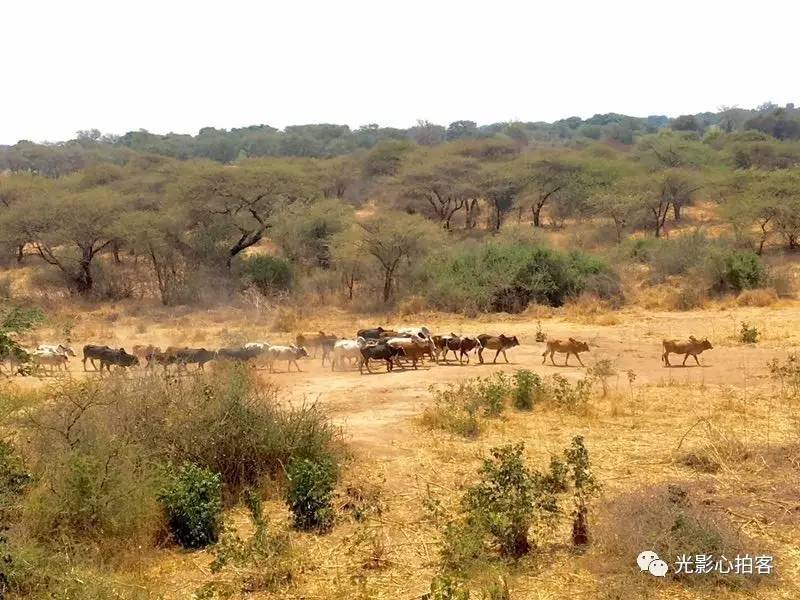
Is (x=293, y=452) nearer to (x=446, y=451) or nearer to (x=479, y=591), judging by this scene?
(x=446, y=451)

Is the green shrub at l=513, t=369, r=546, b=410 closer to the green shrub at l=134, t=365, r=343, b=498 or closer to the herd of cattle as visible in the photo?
the herd of cattle

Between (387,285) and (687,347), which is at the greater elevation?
(387,285)

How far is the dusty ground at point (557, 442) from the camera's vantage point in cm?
539

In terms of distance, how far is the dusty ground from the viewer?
5.39 m

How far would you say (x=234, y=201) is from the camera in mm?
24453

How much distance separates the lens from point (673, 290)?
2119cm

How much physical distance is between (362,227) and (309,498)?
52.4ft

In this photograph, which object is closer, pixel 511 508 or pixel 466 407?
pixel 511 508

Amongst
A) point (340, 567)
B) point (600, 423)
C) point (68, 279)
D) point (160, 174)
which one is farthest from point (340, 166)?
point (340, 567)

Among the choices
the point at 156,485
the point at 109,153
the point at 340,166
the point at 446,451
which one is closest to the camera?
the point at 156,485

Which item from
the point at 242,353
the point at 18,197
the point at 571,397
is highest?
the point at 18,197

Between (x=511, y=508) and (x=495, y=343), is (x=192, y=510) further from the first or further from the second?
(x=495, y=343)

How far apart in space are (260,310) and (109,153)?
4498 centimetres

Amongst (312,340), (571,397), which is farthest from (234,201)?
(571,397)
